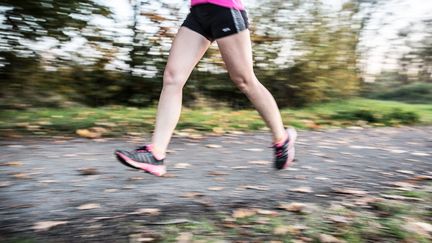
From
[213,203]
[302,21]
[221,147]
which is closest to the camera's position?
[213,203]

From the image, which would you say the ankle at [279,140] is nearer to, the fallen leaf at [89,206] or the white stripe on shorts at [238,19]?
the white stripe on shorts at [238,19]

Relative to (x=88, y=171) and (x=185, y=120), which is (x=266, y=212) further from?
(x=185, y=120)

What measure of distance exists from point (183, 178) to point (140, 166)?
1.27 ft

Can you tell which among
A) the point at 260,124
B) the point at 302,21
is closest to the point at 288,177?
the point at 260,124

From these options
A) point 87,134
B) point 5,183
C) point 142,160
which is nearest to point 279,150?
point 142,160

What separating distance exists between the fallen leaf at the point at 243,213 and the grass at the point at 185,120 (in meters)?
3.03

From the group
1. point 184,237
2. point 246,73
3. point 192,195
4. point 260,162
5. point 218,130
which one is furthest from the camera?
point 218,130

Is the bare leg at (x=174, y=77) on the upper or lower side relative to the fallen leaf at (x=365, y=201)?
upper

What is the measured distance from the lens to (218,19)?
9.62 feet

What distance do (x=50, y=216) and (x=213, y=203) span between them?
0.84 metres

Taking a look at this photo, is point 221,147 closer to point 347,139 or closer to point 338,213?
point 347,139

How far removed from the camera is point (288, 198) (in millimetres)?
2680

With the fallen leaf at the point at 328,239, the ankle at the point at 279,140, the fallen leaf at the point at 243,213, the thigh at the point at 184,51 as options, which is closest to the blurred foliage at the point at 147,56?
the thigh at the point at 184,51

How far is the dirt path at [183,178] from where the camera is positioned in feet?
8.00
